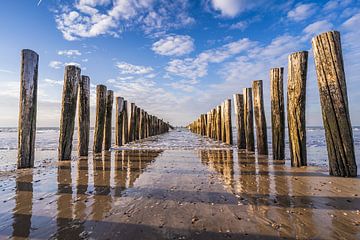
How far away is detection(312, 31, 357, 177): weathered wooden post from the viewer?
15.0 feet

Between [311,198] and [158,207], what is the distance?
1.99 metres

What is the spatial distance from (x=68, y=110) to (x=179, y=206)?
17.7ft

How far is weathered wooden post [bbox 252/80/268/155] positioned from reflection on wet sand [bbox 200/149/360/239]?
3163 mm

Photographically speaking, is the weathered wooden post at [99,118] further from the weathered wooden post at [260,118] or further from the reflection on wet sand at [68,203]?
the weathered wooden post at [260,118]

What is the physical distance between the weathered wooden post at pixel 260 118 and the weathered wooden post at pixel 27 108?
6.59 meters

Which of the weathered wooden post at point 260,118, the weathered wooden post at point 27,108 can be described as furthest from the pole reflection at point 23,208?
the weathered wooden post at point 260,118

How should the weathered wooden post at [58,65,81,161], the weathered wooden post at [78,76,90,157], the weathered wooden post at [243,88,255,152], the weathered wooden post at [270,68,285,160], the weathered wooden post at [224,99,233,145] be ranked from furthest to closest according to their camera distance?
1. the weathered wooden post at [224,99,233,145]
2. the weathered wooden post at [243,88,255,152]
3. the weathered wooden post at [78,76,90,157]
4. the weathered wooden post at [58,65,81,161]
5. the weathered wooden post at [270,68,285,160]

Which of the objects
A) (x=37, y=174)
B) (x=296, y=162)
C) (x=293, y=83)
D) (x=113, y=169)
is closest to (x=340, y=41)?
(x=293, y=83)

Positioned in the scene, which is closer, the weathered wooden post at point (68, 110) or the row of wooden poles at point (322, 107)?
the row of wooden poles at point (322, 107)

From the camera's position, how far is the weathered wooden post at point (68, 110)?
7.01 metres

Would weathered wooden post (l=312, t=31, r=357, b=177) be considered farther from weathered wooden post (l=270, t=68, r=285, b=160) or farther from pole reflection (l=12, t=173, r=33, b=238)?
pole reflection (l=12, t=173, r=33, b=238)

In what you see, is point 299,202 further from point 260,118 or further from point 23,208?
point 260,118

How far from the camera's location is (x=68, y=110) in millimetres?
7059

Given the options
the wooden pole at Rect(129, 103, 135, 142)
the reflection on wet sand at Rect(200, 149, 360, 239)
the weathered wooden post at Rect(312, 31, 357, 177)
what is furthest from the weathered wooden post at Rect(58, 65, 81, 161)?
the wooden pole at Rect(129, 103, 135, 142)
